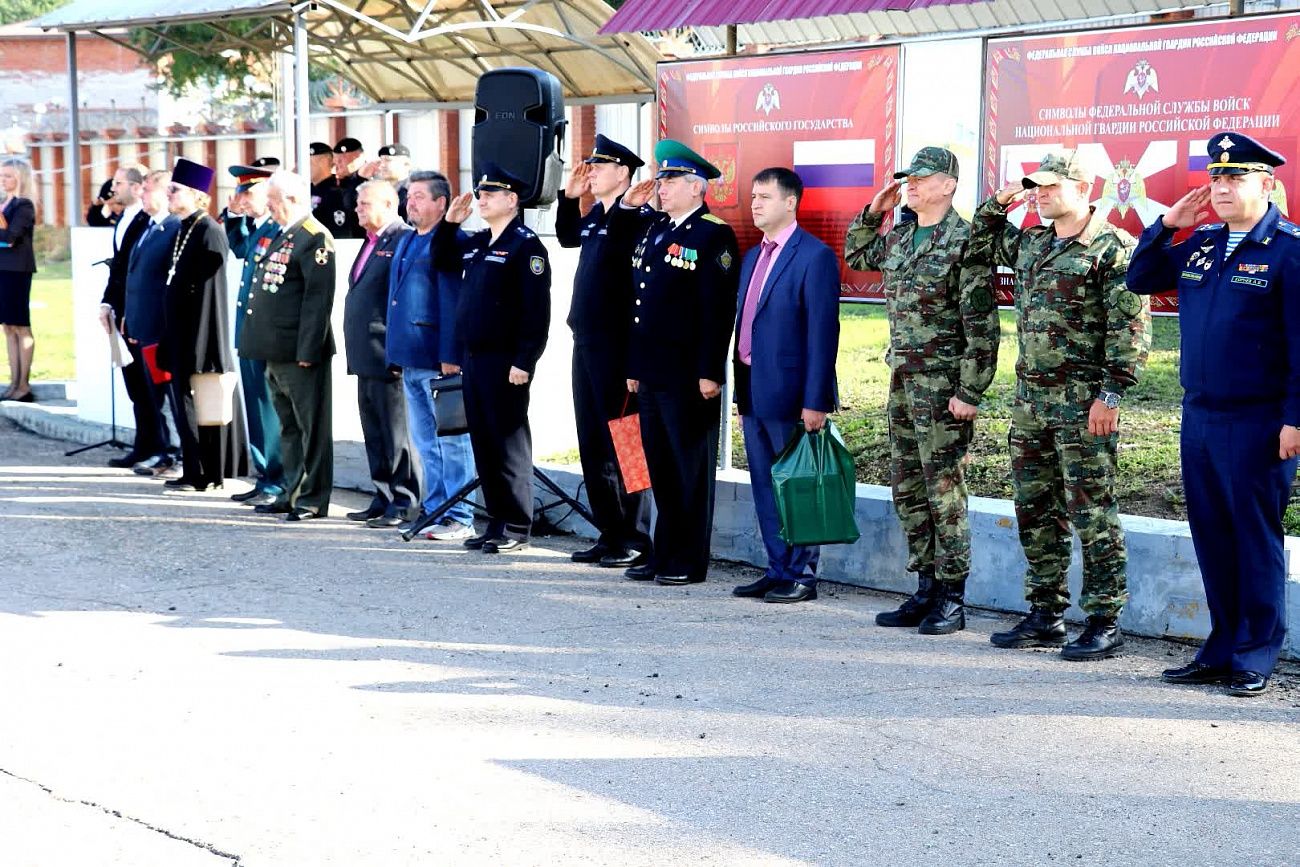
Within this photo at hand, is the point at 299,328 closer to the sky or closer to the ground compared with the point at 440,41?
closer to the ground

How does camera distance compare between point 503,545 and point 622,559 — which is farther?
point 503,545

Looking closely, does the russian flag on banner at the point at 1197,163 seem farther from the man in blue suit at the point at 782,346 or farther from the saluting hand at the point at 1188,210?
the man in blue suit at the point at 782,346

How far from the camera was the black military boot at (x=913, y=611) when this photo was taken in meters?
7.00

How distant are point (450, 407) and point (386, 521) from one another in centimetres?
109

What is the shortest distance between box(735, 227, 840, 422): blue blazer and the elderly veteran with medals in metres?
4.23

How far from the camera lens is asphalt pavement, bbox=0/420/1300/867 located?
14.6 feet

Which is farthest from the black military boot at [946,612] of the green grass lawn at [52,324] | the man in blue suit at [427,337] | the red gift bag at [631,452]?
the green grass lawn at [52,324]


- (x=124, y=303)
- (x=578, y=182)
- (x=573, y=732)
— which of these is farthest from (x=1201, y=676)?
(x=124, y=303)

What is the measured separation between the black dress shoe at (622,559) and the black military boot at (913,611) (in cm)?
162

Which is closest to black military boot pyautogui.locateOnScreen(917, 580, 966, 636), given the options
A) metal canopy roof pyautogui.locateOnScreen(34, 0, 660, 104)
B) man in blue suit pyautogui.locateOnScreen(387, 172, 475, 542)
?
man in blue suit pyautogui.locateOnScreen(387, 172, 475, 542)

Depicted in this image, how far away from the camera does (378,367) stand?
9.34 meters

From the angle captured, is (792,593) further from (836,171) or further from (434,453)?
(434,453)

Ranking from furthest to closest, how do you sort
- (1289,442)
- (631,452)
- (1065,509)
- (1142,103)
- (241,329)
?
(241,329), (631,452), (1142,103), (1065,509), (1289,442)

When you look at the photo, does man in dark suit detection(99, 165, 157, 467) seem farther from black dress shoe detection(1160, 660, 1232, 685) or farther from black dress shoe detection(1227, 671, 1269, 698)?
black dress shoe detection(1227, 671, 1269, 698)
